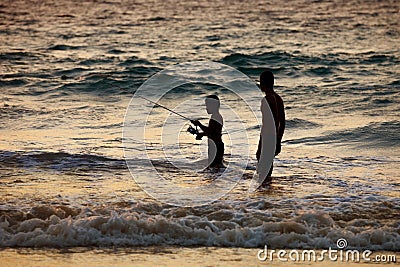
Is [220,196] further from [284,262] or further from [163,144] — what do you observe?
[163,144]

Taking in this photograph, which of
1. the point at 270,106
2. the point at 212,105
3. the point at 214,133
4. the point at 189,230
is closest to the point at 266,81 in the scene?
the point at 270,106

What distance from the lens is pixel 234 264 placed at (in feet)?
21.3

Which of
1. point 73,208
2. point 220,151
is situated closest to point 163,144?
point 220,151

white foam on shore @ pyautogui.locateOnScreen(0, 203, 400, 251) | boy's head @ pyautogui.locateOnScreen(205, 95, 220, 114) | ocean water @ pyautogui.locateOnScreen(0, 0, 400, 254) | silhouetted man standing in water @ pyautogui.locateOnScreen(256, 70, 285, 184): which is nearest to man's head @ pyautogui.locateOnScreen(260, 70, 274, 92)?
silhouetted man standing in water @ pyautogui.locateOnScreen(256, 70, 285, 184)

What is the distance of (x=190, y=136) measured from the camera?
12.0 metres

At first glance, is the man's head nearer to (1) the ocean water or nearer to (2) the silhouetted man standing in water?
(2) the silhouetted man standing in water

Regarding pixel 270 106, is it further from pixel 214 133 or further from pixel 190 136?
pixel 190 136

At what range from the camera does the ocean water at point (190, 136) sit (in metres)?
7.34

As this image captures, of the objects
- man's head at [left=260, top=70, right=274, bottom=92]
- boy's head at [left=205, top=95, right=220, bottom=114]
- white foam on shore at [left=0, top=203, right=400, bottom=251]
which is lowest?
white foam on shore at [left=0, top=203, right=400, bottom=251]

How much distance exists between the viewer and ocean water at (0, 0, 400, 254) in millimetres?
7340

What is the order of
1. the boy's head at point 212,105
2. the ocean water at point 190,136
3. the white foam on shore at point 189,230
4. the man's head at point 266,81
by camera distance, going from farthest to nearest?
the boy's head at point 212,105 → the man's head at point 266,81 → the ocean water at point 190,136 → the white foam on shore at point 189,230

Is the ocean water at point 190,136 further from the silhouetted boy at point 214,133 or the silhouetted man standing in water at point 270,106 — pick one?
→ the silhouetted man standing in water at point 270,106

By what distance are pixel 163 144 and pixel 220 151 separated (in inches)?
66.1

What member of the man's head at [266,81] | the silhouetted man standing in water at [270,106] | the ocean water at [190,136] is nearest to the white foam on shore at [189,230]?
the ocean water at [190,136]
